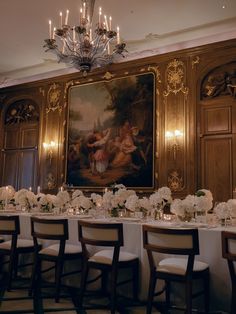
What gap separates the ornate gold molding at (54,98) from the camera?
370 inches

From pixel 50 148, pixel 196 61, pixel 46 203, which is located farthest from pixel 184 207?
pixel 50 148

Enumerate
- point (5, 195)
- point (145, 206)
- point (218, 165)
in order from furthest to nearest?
point (218, 165), point (5, 195), point (145, 206)

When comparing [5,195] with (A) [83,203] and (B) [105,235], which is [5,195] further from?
(B) [105,235]

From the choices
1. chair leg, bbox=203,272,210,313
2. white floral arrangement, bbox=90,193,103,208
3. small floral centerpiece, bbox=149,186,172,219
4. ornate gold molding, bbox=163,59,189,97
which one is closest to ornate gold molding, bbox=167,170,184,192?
ornate gold molding, bbox=163,59,189,97

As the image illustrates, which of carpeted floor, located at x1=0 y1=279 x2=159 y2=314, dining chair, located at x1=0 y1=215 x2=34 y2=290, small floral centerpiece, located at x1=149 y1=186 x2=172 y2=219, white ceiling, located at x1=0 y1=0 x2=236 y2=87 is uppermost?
white ceiling, located at x1=0 y1=0 x2=236 y2=87

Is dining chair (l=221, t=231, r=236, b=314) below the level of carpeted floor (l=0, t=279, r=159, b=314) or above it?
above

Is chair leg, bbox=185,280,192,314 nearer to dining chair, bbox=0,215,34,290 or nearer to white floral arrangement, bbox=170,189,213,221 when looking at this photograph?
white floral arrangement, bbox=170,189,213,221

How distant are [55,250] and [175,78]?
16.4 ft

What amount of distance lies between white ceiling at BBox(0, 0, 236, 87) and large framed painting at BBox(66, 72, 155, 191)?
910mm

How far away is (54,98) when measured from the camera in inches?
373

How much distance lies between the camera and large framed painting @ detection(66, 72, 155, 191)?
25.7 feet

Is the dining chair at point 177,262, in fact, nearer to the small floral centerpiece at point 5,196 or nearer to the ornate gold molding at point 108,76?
the small floral centerpiece at point 5,196

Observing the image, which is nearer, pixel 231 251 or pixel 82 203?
pixel 231 251

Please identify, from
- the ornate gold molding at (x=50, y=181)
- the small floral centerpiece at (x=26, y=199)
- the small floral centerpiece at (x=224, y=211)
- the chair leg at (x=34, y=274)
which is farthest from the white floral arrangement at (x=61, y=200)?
the ornate gold molding at (x=50, y=181)
